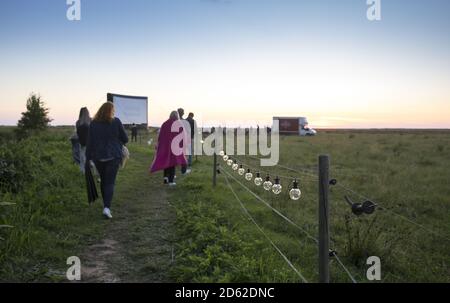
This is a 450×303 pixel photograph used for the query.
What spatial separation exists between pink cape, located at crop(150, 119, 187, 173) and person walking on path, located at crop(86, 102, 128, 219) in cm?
342

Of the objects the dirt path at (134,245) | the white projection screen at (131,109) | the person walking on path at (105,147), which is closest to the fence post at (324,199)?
the dirt path at (134,245)

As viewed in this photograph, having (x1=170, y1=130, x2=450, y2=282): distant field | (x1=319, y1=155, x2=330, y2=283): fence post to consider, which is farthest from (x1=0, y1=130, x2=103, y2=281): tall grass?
(x1=319, y1=155, x2=330, y2=283): fence post

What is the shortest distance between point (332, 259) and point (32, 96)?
152 feet

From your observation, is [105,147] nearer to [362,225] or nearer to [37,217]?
[37,217]

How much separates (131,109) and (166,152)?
74.7 ft

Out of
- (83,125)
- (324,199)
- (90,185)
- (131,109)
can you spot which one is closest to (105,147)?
(90,185)

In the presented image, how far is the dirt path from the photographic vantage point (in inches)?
157

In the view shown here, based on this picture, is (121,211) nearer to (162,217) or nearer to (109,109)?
(162,217)

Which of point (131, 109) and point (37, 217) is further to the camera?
point (131, 109)

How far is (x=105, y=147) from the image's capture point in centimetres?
603

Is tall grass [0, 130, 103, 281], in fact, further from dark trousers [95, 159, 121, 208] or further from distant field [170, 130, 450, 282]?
distant field [170, 130, 450, 282]

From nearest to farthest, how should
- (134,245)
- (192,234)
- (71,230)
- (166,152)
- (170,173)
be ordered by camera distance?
1. (134,245)
2. (192,234)
3. (71,230)
4. (170,173)
5. (166,152)

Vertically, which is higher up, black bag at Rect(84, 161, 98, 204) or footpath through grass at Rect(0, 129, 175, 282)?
black bag at Rect(84, 161, 98, 204)
